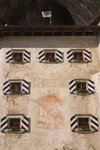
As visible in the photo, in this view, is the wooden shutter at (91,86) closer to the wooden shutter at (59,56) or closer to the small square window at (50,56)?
the wooden shutter at (59,56)

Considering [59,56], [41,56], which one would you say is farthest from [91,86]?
[41,56]

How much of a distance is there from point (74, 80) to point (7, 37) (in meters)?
6.88

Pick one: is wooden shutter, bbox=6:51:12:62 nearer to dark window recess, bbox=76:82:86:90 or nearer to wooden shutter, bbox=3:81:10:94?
wooden shutter, bbox=3:81:10:94

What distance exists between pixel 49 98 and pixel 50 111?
101 cm

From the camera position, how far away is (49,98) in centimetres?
1748

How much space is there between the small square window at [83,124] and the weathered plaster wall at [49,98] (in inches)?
17.7

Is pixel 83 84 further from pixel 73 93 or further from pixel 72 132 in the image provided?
pixel 72 132

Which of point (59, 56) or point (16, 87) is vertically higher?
point (59, 56)

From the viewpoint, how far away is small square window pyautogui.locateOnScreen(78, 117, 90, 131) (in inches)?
639

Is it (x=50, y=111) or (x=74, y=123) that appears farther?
(x=50, y=111)

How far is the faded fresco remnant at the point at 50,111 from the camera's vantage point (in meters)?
16.7

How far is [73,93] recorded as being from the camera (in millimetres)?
17531

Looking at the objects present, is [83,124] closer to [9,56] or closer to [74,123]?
[74,123]

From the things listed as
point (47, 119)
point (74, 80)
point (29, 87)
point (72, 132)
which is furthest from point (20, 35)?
point (72, 132)
